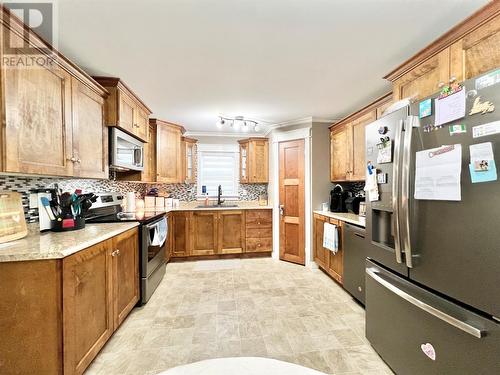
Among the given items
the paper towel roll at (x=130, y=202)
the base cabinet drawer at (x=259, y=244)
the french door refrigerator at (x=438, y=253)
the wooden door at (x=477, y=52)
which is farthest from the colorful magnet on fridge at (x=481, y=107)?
the paper towel roll at (x=130, y=202)

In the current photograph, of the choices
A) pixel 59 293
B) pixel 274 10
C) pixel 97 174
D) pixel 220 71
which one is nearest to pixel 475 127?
pixel 274 10

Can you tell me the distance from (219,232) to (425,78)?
3398 mm

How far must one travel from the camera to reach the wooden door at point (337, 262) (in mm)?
2799

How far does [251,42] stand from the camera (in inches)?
66.9

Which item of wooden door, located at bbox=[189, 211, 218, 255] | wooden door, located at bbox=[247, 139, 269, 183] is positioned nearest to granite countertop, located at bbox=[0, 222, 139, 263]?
wooden door, located at bbox=[189, 211, 218, 255]

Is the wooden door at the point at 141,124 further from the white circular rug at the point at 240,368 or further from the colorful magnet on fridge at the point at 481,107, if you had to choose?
the colorful magnet on fridge at the point at 481,107

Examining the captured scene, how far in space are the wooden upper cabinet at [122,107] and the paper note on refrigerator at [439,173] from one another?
263 cm

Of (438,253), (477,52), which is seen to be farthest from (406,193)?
(477,52)

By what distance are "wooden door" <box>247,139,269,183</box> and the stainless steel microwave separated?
6.66ft

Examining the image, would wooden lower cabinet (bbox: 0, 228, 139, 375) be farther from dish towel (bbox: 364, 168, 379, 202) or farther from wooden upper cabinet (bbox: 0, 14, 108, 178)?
dish towel (bbox: 364, 168, 379, 202)

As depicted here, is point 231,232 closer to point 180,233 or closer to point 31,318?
point 180,233

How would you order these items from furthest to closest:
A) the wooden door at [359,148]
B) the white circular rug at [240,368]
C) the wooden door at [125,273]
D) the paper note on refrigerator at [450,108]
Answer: the wooden door at [359,148] < the wooden door at [125,273] < the paper note on refrigerator at [450,108] < the white circular rug at [240,368]

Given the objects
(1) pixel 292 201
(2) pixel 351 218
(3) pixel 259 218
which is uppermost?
(1) pixel 292 201

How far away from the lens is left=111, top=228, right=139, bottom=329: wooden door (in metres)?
1.90
